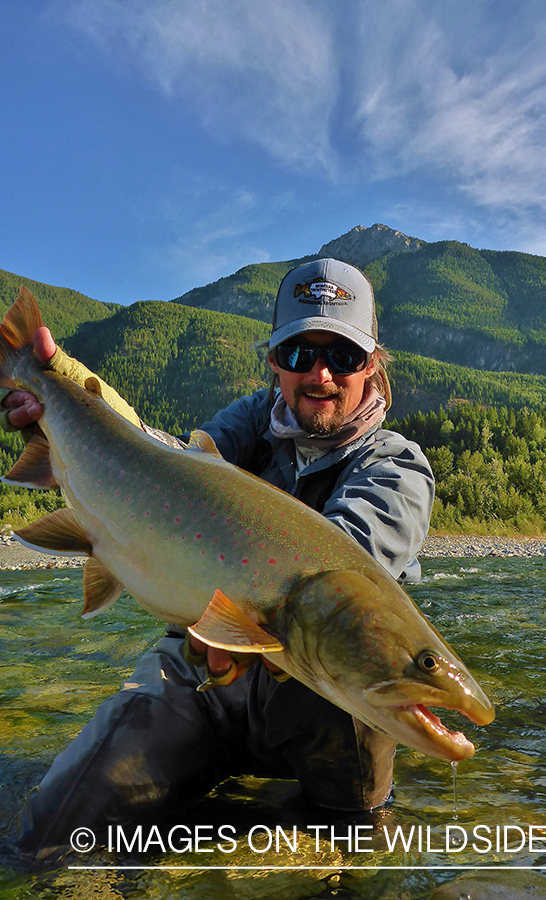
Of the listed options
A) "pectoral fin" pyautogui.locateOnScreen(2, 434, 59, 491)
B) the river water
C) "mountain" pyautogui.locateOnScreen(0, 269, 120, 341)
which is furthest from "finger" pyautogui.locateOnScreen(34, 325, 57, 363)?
"mountain" pyautogui.locateOnScreen(0, 269, 120, 341)

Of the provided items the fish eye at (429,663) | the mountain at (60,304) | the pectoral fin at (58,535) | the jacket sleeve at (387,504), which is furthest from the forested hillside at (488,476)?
the mountain at (60,304)

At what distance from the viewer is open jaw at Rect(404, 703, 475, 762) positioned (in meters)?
1.58

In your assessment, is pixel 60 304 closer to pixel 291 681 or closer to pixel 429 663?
pixel 291 681

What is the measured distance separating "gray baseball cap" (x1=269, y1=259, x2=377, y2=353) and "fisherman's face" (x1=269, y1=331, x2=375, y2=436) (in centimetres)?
8

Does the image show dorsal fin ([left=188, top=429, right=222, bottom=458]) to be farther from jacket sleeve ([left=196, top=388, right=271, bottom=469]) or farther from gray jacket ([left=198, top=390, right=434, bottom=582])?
jacket sleeve ([left=196, top=388, right=271, bottom=469])

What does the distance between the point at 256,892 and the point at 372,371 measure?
241 cm

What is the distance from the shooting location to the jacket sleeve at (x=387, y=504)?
243cm

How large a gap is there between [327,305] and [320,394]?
46 centimetres

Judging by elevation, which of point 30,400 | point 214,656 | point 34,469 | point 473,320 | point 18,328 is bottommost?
point 214,656

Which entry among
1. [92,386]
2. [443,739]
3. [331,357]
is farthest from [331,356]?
[443,739]

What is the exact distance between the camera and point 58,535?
8.38 feet

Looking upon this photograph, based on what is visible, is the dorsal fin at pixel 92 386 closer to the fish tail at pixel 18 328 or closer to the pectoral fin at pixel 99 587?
the fish tail at pixel 18 328

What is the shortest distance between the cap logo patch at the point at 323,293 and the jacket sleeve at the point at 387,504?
0.79 metres

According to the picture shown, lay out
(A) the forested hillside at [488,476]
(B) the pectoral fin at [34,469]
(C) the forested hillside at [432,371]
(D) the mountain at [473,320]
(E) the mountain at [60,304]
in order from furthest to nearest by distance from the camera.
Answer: (D) the mountain at [473,320], (E) the mountain at [60,304], (C) the forested hillside at [432,371], (A) the forested hillside at [488,476], (B) the pectoral fin at [34,469]
